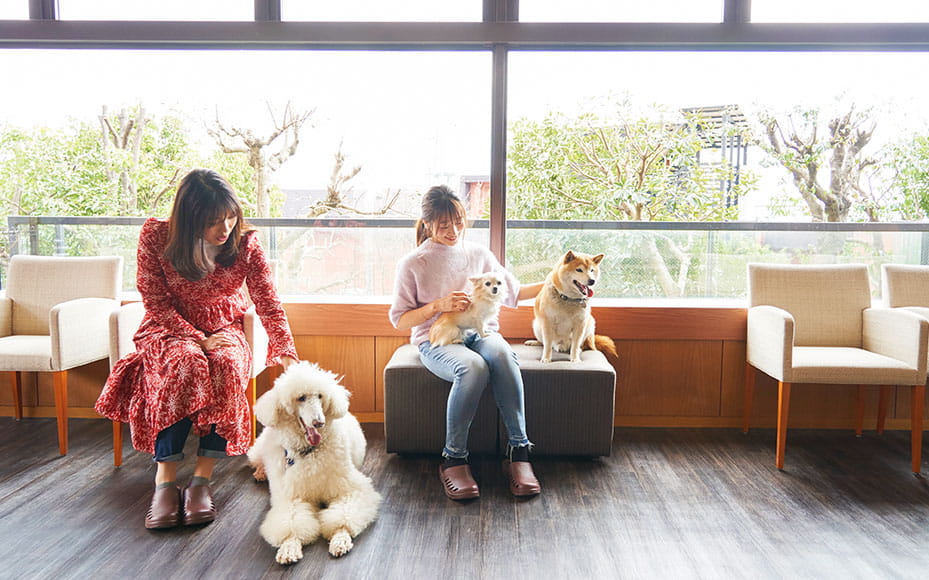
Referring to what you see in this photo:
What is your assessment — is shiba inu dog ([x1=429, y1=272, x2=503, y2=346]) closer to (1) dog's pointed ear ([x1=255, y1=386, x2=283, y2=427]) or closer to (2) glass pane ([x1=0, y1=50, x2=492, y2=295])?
(1) dog's pointed ear ([x1=255, y1=386, x2=283, y2=427])

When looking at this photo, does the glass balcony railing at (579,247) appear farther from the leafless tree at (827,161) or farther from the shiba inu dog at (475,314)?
the shiba inu dog at (475,314)

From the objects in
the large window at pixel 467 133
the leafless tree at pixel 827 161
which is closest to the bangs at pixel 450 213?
the large window at pixel 467 133

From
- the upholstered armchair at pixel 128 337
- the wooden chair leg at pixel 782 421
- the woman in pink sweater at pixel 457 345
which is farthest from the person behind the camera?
the wooden chair leg at pixel 782 421

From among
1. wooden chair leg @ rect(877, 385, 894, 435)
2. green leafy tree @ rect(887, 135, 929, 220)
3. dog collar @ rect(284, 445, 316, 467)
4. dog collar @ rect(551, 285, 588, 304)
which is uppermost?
green leafy tree @ rect(887, 135, 929, 220)

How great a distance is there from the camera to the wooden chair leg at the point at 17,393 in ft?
10.2

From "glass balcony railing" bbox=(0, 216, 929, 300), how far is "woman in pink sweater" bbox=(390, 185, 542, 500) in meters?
0.58

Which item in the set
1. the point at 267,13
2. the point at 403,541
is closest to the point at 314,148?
the point at 267,13

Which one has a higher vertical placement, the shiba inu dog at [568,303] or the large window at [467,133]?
the large window at [467,133]

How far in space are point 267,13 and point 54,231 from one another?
5.41 feet

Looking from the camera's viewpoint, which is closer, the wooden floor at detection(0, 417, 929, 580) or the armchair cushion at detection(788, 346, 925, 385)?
the wooden floor at detection(0, 417, 929, 580)

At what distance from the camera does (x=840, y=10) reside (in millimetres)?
3061

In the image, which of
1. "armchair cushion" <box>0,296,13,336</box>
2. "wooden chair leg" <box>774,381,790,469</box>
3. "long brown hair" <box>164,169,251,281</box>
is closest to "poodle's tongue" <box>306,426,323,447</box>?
"long brown hair" <box>164,169,251,281</box>

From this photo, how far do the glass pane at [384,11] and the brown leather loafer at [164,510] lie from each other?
228cm

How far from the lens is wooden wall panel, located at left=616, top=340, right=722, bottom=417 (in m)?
3.10
